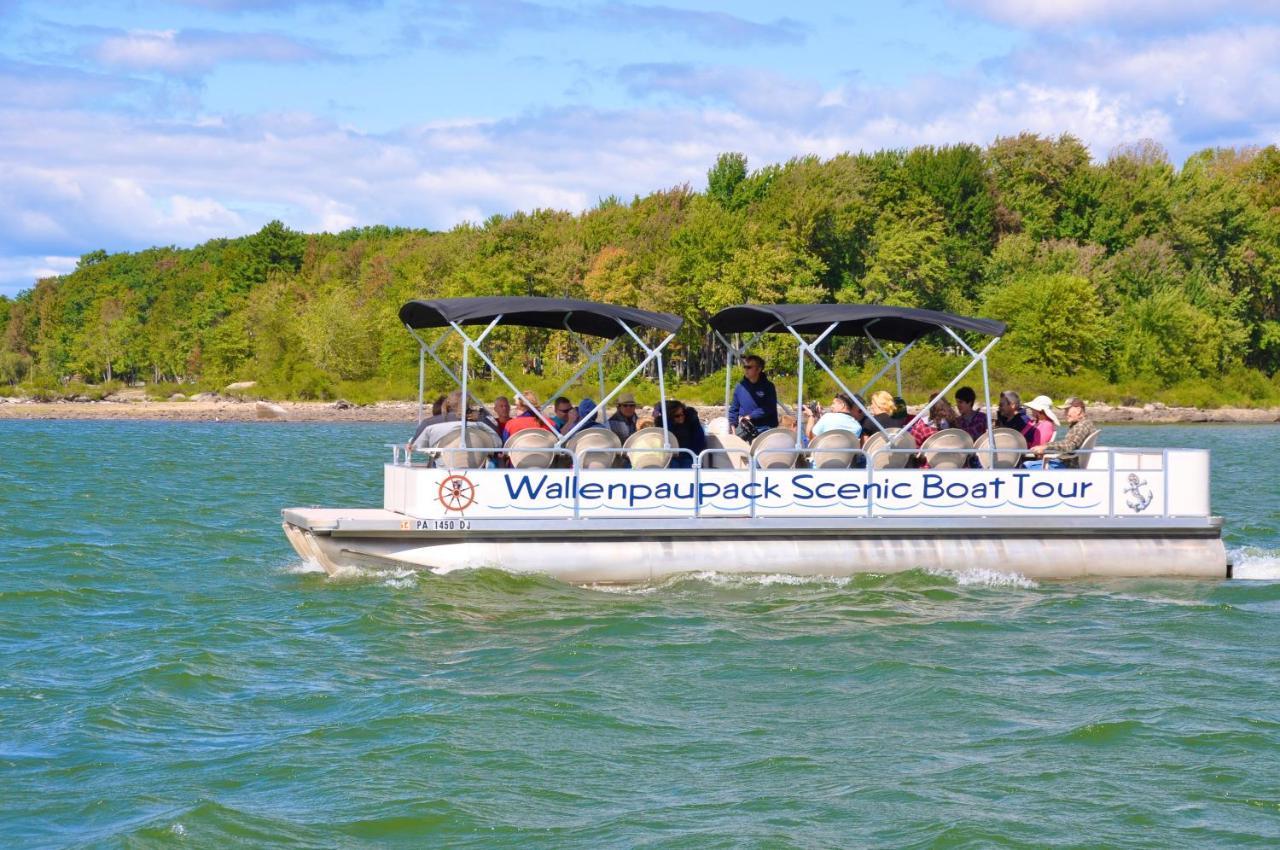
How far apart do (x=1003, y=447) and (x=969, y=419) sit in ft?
2.23

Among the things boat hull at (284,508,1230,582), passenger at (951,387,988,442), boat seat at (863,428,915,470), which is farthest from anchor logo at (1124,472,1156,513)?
boat seat at (863,428,915,470)

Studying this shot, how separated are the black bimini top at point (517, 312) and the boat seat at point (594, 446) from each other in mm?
1145

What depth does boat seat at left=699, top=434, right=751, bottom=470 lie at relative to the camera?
14969mm

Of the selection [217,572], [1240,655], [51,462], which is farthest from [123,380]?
[1240,655]

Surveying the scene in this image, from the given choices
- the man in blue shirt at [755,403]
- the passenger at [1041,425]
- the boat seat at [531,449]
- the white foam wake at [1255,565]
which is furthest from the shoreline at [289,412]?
the boat seat at [531,449]

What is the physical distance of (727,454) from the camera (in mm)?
15203

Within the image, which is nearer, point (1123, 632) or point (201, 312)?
point (1123, 632)

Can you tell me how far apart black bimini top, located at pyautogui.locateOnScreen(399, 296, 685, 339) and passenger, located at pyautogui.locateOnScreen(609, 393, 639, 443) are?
0.81 meters

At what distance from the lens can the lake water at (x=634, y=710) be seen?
830 cm

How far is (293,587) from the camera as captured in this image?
599 inches

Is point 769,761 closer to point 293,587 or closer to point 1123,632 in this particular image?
point 1123,632

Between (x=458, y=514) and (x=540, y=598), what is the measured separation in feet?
3.67

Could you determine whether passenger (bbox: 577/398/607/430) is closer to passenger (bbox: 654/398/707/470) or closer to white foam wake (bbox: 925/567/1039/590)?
passenger (bbox: 654/398/707/470)

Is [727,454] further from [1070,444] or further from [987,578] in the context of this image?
[1070,444]
